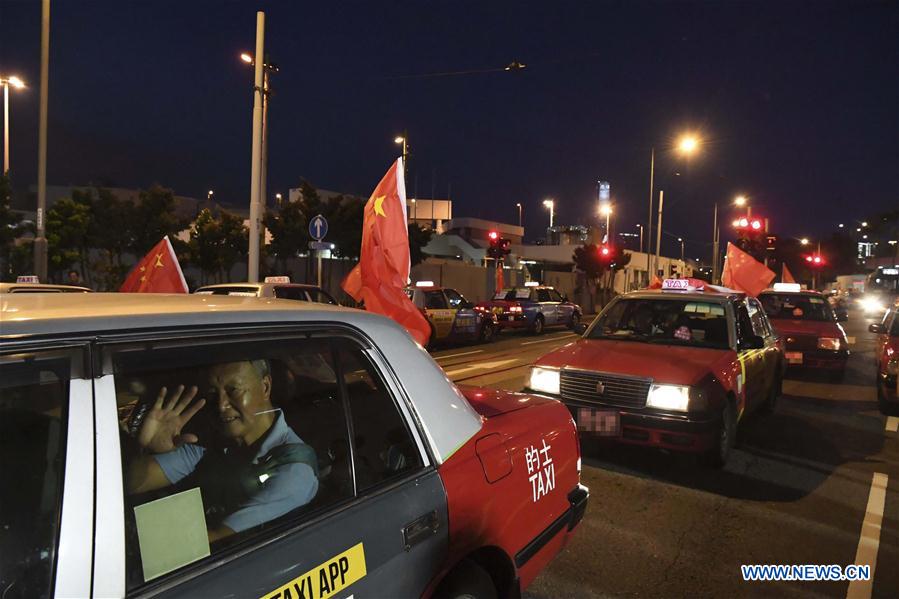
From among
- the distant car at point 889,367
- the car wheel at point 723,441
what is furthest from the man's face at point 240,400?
the distant car at point 889,367

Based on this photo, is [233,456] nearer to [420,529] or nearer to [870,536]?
[420,529]

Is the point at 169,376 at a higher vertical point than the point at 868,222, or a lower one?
lower

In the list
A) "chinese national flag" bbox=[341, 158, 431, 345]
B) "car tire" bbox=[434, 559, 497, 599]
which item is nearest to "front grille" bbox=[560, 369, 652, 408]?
"chinese national flag" bbox=[341, 158, 431, 345]

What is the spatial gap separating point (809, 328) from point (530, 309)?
10921 mm

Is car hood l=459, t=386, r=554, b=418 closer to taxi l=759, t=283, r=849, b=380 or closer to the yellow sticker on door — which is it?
the yellow sticker on door

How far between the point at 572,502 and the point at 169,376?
2.14m

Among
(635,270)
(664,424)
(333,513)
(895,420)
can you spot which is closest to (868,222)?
(635,270)

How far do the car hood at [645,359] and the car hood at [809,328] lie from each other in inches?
268

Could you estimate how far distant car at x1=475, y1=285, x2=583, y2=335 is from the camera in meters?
21.3

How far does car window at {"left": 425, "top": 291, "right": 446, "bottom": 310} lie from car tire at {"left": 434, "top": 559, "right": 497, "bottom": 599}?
14467mm

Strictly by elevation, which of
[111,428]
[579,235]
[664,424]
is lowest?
[664,424]

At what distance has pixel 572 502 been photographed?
121 inches

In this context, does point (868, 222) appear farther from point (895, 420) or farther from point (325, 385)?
point (325, 385)

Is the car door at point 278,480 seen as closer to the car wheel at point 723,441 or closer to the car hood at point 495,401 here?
the car hood at point 495,401
